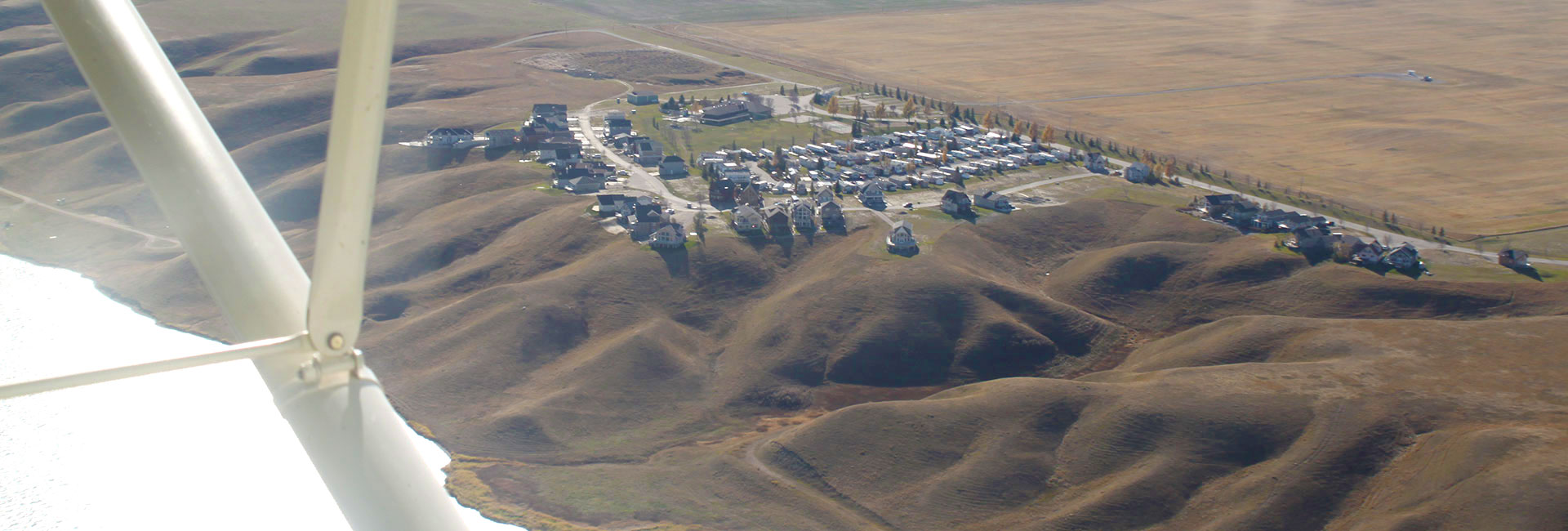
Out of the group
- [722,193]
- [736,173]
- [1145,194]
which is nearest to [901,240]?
[722,193]

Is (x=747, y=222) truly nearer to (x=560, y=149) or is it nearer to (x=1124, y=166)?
(x=560, y=149)

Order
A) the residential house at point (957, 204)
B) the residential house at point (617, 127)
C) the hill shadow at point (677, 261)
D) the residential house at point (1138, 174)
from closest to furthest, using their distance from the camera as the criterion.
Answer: the hill shadow at point (677, 261)
the residential house at point (957, 204)
the residential house at point (1138, 174)
the residential house at point (617, 127)

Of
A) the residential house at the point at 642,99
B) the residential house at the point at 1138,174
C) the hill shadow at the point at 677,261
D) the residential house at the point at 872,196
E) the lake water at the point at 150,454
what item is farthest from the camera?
the residential house at the point at 642,99

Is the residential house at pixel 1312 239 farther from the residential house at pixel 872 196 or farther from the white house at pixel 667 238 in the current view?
the white house at pixel 667 238

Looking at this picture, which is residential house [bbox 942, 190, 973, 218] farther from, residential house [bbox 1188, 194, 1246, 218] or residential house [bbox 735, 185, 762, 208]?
residential house [bbox 1188, 194, 1246, 218]

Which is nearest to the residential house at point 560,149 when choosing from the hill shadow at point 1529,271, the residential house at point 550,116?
the residential house at point 550,116

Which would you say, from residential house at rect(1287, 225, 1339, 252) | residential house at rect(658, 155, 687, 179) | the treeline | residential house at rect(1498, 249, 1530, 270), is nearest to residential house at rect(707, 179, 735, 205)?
residential house at rect(658, 155, 687, 179)

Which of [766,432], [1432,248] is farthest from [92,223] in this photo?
[1432,248]
